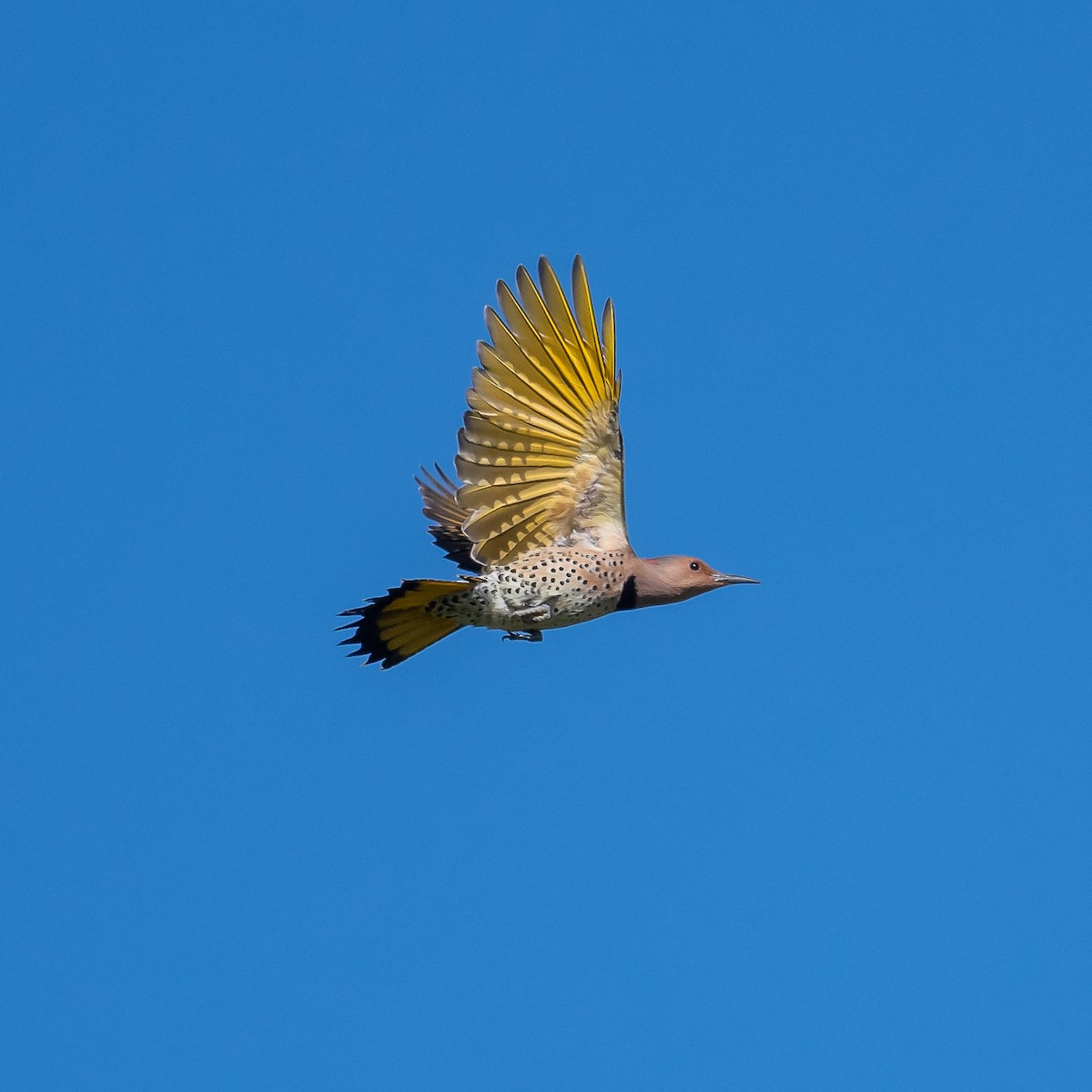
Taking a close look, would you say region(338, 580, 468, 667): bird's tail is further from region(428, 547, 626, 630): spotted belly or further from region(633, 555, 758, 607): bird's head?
region(633, 555, 758, 607): bird's head

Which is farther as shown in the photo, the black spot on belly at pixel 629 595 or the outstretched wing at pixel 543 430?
the black spot on belly at pixel 629 595

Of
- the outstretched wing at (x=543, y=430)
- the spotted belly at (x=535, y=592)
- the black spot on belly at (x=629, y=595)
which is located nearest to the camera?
the outstretched wing at (x=543, y=430)

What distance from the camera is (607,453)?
10.2 metres

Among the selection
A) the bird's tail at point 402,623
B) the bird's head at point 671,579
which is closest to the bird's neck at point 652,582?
the bird's head at point 671,579

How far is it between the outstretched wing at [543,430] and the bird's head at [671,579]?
28 cm

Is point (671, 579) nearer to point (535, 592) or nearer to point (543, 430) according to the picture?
point (535, 592)

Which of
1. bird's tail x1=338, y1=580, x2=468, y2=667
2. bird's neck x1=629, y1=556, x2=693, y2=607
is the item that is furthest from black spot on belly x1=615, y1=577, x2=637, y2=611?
bird's tail x1=338, y1=580, x2=468, y2=667

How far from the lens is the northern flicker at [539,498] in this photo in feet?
32.3

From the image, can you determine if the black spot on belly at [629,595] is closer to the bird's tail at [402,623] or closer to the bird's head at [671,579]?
the bird's head at [671,579]

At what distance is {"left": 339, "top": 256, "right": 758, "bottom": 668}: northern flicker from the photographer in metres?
9.86

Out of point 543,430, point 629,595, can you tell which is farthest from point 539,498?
point 629,595

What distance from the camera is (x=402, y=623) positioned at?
1052 cm

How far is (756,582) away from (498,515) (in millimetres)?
1788

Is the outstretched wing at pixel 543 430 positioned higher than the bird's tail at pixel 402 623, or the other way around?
the outstretched wing at pixel 543 430
